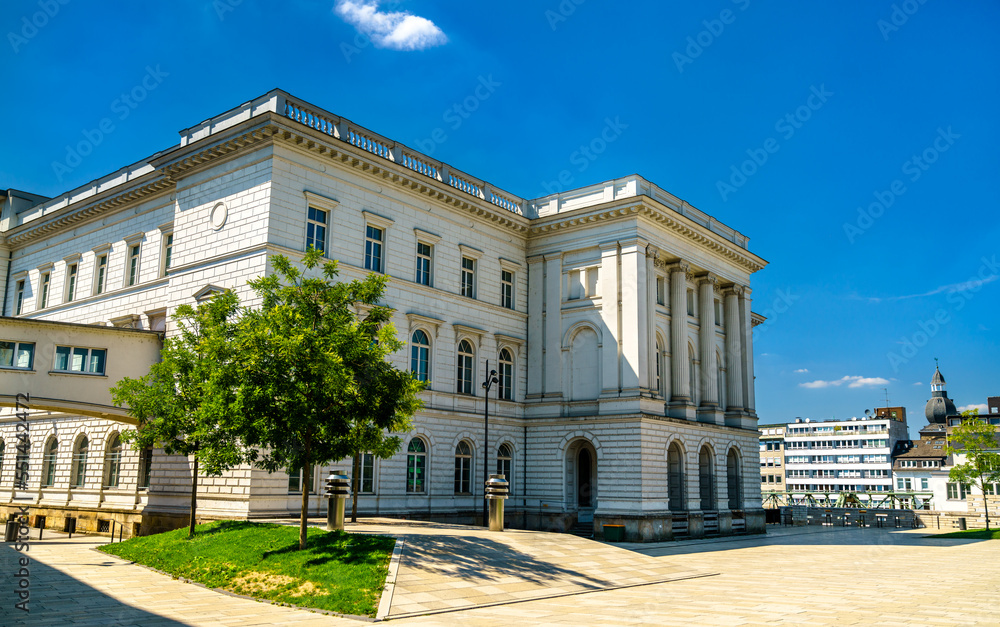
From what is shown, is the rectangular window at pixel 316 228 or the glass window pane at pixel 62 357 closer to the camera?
Result: the glass window pane at pixel 62 357

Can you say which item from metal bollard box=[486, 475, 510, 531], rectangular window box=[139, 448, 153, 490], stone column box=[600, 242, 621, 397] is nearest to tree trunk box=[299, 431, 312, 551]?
metal bollard box=[486, 475, 510, 531]

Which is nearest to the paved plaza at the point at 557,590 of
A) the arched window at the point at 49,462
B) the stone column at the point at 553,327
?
the arched window at the point at 49,462

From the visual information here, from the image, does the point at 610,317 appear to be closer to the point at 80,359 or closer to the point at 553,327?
the point at 553,327

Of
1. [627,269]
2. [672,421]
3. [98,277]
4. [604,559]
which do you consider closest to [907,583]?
[604,559]

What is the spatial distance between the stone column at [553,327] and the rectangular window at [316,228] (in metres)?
14.0

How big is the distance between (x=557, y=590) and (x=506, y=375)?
2223 cm

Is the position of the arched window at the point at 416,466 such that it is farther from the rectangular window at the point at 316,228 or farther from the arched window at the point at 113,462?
the arched window at the point at 113,462

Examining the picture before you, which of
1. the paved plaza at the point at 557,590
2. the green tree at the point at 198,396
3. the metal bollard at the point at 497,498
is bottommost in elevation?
the paved plaza at the point at 557,590

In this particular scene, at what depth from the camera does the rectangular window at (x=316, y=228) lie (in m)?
31.6

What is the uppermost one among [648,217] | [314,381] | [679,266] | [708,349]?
[648,217]

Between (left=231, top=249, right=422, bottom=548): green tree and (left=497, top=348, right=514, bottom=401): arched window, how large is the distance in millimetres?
19092

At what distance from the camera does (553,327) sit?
4153 cm

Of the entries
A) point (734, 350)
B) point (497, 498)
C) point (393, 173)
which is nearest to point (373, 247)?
point (393, 173)

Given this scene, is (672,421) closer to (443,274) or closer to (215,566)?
(443,274)
